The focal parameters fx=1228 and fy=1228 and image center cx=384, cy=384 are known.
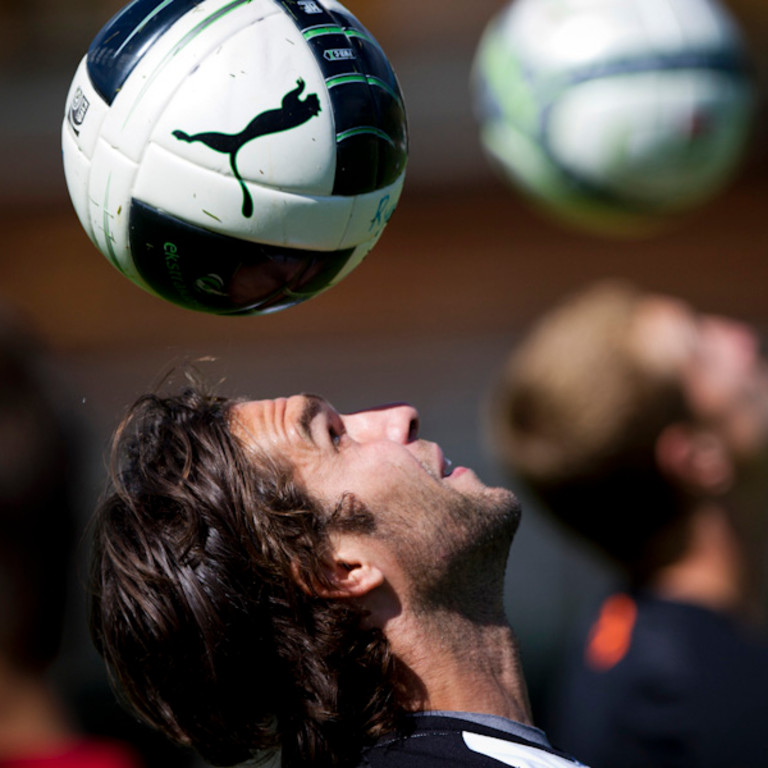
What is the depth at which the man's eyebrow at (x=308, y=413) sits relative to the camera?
279 cm

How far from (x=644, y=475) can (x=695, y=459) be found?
183 mm

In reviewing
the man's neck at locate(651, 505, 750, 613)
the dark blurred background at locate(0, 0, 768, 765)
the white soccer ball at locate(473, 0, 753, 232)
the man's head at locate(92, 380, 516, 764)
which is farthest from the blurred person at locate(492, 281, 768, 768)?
the dark blurred background at locate(0, 0, 768, 765)

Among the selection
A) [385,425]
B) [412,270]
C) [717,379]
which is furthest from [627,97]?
[412,270]

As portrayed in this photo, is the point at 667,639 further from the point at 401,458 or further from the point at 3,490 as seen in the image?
the point at 3,490

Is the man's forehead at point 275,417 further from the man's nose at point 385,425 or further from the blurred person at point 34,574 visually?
the blurred person at point 34,574

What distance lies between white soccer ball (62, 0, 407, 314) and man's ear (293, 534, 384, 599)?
1.93 feet

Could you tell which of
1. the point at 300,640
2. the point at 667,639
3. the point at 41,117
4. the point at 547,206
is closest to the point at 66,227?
the point at 41,117

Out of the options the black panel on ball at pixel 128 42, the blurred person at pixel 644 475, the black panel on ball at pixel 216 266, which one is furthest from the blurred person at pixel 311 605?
the blurred person at pixel 644 475

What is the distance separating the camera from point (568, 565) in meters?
8.45

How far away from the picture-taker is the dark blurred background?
9422 mm

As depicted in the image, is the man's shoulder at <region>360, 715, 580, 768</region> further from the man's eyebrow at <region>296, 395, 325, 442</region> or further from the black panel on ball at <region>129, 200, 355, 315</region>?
the black panel on ball at <region>129, 200, 355, 315</region>

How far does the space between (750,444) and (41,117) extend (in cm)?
745

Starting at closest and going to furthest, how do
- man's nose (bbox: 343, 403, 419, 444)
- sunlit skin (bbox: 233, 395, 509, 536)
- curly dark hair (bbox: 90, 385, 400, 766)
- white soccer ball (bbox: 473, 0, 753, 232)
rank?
1. curly dark hair (bbox: 90, 385, 400, 766)
2. sunlit skin (bbox: 233, 395, 509, 536)
3. man's nose (bbox: 343, 403, 419, 444)
4. white soccer ball (bbox: 473, 0, 753, 232)

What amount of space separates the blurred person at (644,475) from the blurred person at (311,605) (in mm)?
1515
